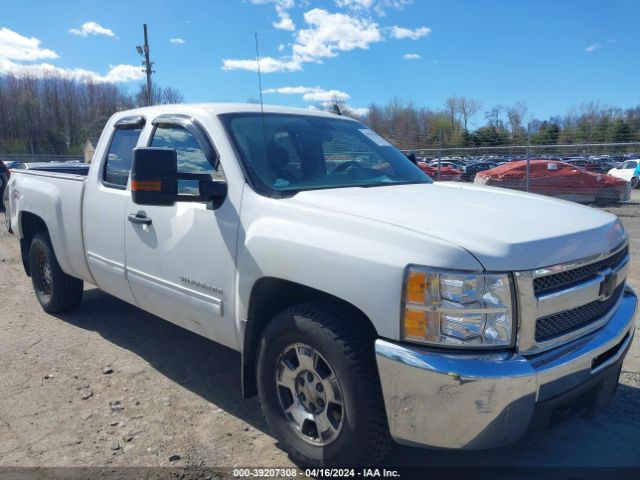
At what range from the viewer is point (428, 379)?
2193mm

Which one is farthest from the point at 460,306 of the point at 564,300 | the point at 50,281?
the point at 50,281

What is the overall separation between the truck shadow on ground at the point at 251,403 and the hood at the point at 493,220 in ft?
2.32

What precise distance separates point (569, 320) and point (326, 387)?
1.17m

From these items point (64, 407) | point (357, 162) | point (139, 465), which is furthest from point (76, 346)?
point (357, 162)

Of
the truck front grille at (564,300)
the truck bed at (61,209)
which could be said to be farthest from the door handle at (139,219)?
the truck front grille at (564,300)

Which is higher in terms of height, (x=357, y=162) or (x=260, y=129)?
(x=260, y=129)

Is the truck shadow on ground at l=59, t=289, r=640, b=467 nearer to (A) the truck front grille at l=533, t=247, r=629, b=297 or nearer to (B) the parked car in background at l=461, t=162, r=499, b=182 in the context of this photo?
(A) the truck front grille at l=533, t=247, r=629, b=297

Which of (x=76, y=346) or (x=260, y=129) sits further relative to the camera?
(x=76, y=346)

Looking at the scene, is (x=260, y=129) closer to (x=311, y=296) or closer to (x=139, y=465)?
(x=311, y=296)

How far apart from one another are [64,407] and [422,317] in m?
2.66

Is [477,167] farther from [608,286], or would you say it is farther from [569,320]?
[569,320]

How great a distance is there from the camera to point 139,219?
12.1ft

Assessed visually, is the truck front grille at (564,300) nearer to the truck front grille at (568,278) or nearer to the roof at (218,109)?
the truck front grille at (568,278)

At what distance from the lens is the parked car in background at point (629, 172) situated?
23297 mm
